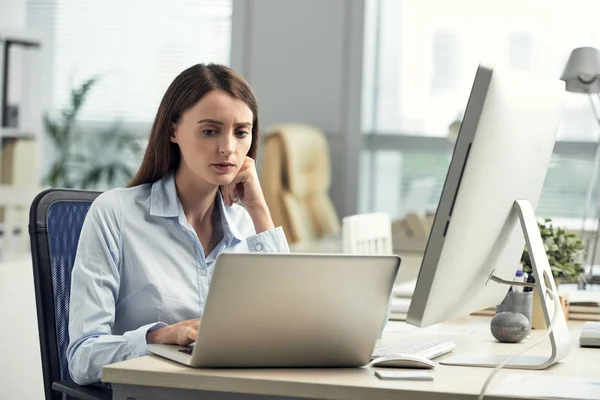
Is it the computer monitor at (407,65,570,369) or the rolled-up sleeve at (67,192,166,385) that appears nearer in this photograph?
the computer monitor at (407,65,570,369)

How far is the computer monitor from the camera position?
4.08 ft

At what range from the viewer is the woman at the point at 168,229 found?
5.20 ft

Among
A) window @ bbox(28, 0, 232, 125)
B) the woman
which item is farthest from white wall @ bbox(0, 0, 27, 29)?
the woman

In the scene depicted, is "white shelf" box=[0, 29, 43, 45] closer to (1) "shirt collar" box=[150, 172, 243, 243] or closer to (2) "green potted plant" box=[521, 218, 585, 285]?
(1) "shirt collar" box=[150, 172, 243, 243]

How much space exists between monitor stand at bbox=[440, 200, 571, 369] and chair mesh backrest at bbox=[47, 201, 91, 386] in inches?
29.4

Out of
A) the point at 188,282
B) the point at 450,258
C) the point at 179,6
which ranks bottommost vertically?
the point at 188,282

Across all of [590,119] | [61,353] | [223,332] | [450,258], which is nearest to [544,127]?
[450,258]

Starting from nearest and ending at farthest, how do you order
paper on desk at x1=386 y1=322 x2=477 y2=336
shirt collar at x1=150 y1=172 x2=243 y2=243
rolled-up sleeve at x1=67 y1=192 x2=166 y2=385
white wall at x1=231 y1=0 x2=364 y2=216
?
rolled-up sleeve at x1=67 y1=192 x2=166 y2=385 → shirt collar at x1=150 y1=172 x2=243 y2=243 → paper on desk at x1=386 y1=322 x2=477 y2=336 → white wall at x1=231 y1=0 x2=364 y2=216

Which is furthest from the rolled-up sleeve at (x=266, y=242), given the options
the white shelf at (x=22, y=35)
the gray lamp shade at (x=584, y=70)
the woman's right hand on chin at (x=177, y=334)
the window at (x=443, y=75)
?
the window at (x=443, y=75)

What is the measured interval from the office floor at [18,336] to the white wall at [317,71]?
150 inches

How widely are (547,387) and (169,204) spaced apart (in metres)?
0.80

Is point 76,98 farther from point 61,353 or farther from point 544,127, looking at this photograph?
point 544,127

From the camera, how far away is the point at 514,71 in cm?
133

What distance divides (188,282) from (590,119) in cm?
431
